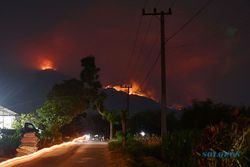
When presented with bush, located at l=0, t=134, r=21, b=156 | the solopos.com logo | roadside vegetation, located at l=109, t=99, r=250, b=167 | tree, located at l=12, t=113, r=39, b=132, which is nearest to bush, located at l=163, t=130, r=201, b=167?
roadside vegetation, located at l=109, t=99, r=250, b=167

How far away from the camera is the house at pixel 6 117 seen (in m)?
51.0

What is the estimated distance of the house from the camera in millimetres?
50969

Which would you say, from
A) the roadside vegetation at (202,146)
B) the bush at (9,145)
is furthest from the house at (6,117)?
the bush at (9,145)

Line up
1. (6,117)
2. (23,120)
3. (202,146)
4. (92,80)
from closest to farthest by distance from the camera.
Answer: (202,146), (23,120), (6,117), (92,80)

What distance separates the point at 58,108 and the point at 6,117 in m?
6.25

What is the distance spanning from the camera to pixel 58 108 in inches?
2205

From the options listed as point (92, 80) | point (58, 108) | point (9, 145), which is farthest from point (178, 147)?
point (92, 80)

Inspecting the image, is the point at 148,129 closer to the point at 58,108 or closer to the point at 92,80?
the point at 92,80

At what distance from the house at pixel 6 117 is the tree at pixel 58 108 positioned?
9.79ft

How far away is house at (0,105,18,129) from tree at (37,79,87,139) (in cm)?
298

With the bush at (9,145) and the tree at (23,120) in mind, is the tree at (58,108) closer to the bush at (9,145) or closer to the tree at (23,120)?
the tree at (23,120)

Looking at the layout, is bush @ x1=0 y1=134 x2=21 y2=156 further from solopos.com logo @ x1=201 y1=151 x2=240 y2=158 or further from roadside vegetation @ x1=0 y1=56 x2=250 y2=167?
solopos.com logo @ x1=201 y1=151 x2=240 y2=158

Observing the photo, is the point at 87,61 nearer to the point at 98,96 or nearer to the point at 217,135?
the point at 98,96

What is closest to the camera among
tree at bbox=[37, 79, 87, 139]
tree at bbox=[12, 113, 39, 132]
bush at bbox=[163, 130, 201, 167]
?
bush at bbox=[163, 130, 201, 167]
